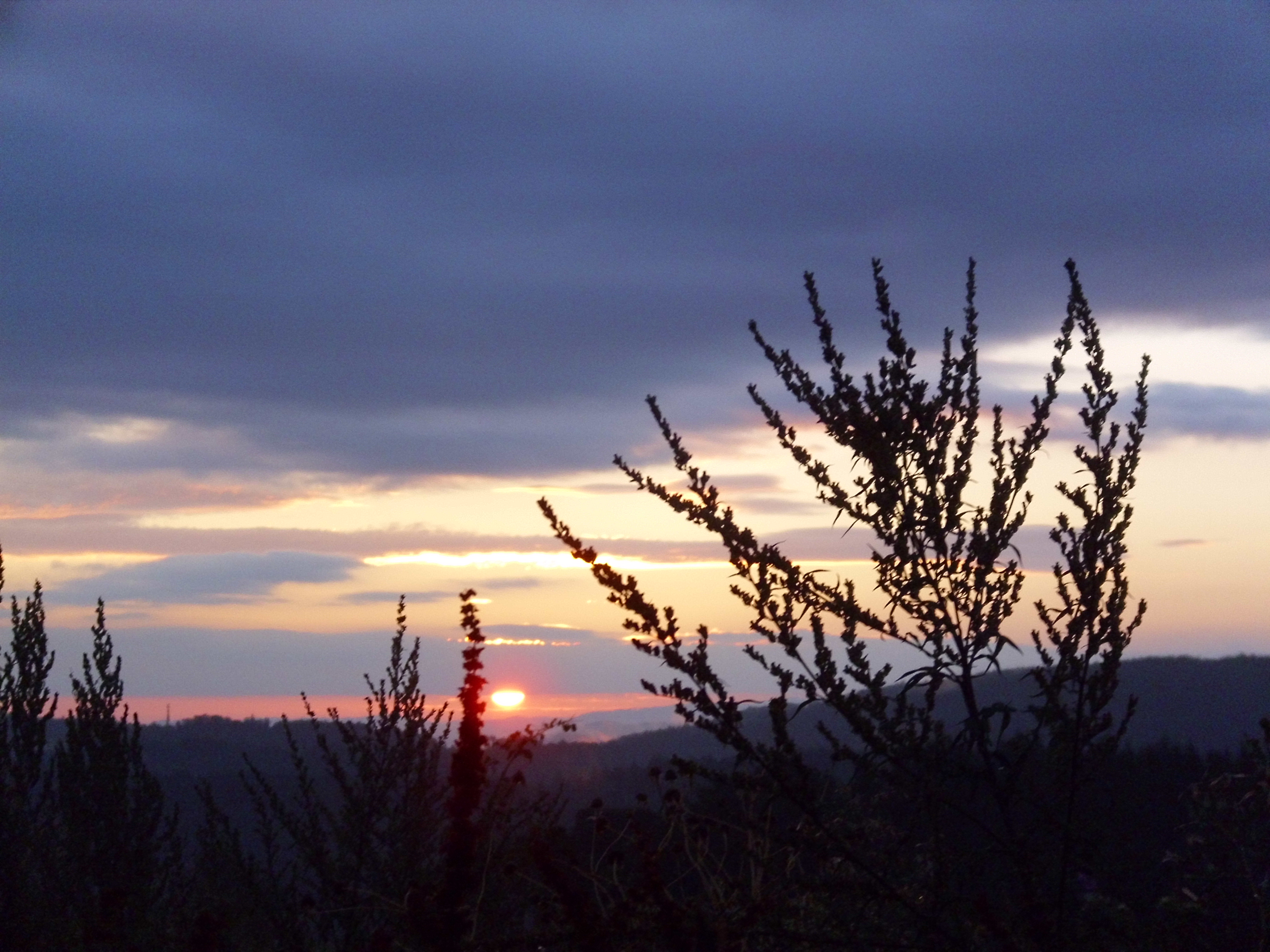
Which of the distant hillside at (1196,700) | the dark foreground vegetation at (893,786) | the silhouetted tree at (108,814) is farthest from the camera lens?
the distant hillside at (1196,700)

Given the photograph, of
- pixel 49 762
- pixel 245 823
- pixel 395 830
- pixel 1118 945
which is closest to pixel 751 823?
pixel 1118 945

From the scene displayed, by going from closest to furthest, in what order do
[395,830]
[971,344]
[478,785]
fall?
[478,785] → [971,344] → [395,830]

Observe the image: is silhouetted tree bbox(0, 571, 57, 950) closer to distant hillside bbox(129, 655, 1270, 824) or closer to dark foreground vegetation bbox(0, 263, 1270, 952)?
dark foreground vegetation bbox(0, 263, 1270, 952)

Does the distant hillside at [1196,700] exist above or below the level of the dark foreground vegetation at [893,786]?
below

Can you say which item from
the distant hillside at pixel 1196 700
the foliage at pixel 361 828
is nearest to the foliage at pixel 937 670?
the foliage at pixel 361 828

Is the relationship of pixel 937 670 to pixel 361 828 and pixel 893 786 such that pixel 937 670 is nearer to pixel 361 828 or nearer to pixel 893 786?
pixel 893 786

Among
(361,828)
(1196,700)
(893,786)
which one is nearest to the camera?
(893,786)

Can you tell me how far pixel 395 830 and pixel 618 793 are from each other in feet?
65.0

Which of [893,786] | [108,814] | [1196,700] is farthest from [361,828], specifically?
[1196,700]

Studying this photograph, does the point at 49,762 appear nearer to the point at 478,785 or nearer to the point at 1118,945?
the point at 478,785

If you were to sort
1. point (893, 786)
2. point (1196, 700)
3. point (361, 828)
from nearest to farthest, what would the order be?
point (893, 786), point (361, 828), point (1196, 700)

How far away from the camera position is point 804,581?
386 cm

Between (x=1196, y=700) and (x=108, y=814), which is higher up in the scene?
(x=108, y=814)

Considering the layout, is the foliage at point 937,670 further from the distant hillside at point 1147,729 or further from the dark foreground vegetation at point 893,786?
the distant hillside at point 1147,729
